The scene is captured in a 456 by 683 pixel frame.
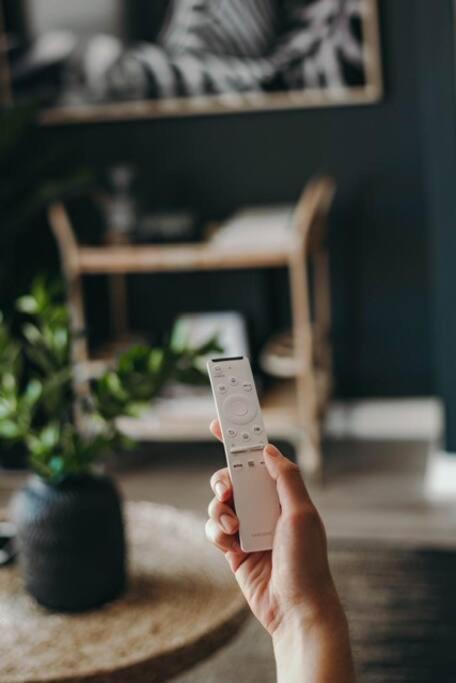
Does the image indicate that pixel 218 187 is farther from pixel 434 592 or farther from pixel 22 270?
pixel 434 592

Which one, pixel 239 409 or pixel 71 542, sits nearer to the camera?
pixel 239 409

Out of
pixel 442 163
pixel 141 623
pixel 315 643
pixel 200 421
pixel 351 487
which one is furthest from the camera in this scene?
pixel 200 421

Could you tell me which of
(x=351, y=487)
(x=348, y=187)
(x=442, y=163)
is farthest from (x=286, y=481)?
(x=348, y=187)

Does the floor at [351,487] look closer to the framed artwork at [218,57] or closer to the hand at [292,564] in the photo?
the framed artwork at [218,57]

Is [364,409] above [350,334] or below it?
below

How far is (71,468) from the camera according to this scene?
5.63 ft

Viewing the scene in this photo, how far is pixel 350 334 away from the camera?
3836 millimetres

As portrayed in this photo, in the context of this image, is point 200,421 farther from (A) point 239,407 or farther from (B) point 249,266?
(A) point 239,407

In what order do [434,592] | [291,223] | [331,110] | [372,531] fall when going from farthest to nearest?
[331,110] < [291,223] < [372,531] < [434,592]

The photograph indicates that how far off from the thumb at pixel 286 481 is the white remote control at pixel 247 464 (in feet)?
0.06

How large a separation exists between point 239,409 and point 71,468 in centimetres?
69

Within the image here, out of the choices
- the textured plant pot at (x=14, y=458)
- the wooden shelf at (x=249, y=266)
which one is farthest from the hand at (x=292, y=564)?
the textured plant pot at (x=14, y=458)

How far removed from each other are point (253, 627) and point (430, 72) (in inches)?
62.0

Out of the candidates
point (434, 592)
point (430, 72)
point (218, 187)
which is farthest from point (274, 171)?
point (434, 592)
